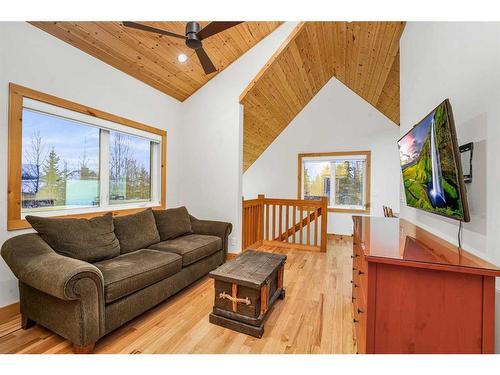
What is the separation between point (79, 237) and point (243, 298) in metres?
1.48

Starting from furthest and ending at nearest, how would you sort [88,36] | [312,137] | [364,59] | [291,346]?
1. [312,137]
2. [364,59]
3. [88,36]
4. [291,346]

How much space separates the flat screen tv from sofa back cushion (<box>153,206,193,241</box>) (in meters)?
2.53

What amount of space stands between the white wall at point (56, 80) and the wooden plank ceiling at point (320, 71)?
1.45 metres

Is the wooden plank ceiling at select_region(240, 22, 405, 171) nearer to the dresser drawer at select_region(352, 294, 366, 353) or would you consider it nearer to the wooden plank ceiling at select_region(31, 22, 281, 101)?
the wooden plank ceiling at select_region(31, 22, 281, 101)

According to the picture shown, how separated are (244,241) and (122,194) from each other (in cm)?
196

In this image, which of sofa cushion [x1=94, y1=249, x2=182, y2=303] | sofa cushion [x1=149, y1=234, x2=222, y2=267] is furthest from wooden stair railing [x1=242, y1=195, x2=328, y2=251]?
sofa cushion [x1=94, y1=249, x2=182, y2=303]

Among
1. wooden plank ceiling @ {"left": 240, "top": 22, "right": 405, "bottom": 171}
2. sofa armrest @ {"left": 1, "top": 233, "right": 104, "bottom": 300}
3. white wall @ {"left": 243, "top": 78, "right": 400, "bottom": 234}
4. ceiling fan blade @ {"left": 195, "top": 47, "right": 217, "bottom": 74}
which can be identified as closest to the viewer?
sofa armrest @ {"left": 1, "top": 233, "right": 104, "bottom": 300}

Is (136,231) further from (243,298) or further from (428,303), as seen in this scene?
(428,303)

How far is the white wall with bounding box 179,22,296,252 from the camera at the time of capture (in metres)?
3.37

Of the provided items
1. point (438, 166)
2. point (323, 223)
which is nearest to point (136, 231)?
point (438, 166)

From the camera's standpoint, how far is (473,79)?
48.8 inches

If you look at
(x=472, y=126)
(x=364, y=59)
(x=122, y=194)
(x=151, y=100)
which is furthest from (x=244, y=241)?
(x=364, y=59)

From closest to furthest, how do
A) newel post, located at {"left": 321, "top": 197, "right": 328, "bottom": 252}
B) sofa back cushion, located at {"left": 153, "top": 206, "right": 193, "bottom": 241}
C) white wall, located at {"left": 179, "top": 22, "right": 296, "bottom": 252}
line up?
sofa back cushion, located at {"left": 153, "top": 206, "right": 193, "bottom": 241} → white wall, located at {"left": 179, "top": 22, "right": 296, "bottom": 252} → newel post, located at {"left": 321, "top": 197, "right": 328, "bottom": 252}
